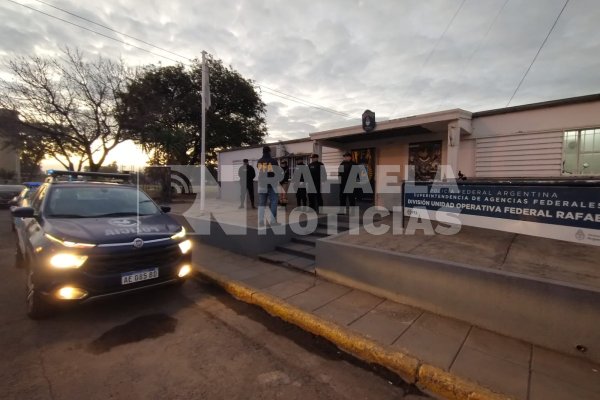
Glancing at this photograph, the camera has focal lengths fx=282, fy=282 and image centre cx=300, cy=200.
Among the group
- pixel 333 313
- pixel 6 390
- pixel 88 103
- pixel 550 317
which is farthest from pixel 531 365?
pixel 88 103

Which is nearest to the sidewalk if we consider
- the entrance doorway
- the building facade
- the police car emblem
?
the police car emblem

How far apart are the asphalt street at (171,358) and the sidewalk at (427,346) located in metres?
0.18

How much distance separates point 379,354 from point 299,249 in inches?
124

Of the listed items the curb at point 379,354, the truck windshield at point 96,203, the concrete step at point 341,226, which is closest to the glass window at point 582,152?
the concrete step at point 341,226

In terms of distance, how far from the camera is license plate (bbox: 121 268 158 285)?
3.33 meters

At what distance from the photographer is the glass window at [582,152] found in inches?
246

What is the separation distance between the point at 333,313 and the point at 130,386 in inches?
88.1

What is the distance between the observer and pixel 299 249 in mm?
5832

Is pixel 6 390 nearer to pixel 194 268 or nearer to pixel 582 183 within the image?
pixel 194 268

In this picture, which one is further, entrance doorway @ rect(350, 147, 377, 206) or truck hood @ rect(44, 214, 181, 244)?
entrance doorway @ rect(350, 147, 377, 206)

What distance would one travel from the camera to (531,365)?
8.60 feet

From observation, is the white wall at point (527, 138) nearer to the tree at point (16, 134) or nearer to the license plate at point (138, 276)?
the license plate at point (138, 276)

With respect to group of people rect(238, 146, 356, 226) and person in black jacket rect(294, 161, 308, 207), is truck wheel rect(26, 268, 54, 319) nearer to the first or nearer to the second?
group of people rect(238, 146, 356, 226)

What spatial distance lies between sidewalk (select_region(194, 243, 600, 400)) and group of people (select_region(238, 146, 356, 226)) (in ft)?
8.22
